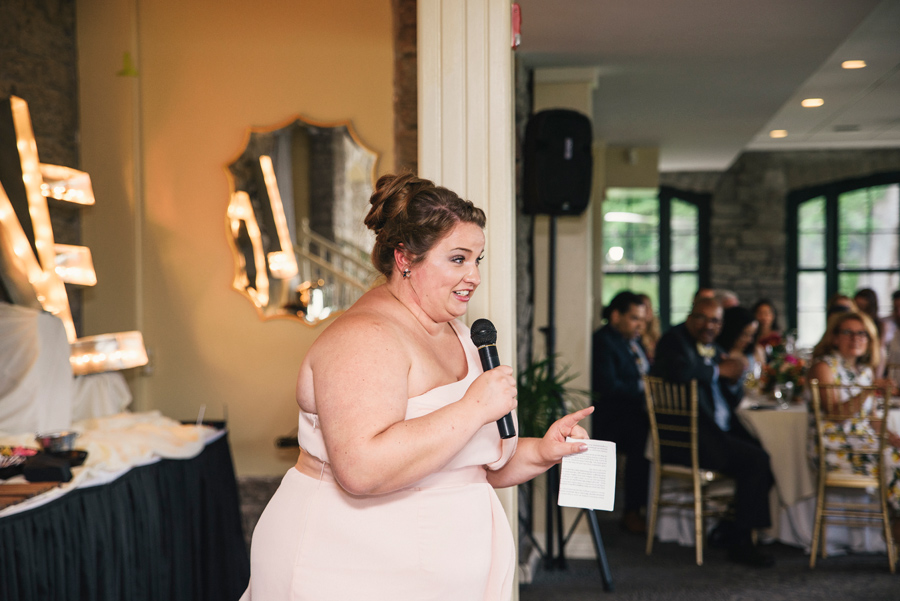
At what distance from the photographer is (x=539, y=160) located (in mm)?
4445

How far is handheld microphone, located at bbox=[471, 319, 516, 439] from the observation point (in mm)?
1550

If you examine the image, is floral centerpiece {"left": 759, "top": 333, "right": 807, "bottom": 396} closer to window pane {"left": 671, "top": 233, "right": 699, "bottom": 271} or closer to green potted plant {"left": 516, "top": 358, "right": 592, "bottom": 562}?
green potted plant {"left": 516, "top": 358, "right": 592, "bottom": 562}

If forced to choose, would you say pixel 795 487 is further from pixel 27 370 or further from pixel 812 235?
pixel 812 235

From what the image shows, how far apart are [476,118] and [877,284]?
362 inches

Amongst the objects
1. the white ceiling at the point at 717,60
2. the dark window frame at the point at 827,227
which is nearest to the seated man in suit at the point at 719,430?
the white ceiling at the point at 717,60

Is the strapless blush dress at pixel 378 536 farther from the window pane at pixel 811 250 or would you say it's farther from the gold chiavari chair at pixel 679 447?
the window pane at pixel 811 250

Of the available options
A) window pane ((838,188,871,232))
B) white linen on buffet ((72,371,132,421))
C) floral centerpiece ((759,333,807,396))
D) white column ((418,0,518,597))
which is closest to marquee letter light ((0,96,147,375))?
white linen on buffet ((72,371,132,421))

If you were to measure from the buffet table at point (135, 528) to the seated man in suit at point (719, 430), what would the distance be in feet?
9.05

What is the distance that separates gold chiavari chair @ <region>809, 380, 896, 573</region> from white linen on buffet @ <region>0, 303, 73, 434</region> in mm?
3965

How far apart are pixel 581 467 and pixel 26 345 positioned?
2370 mm

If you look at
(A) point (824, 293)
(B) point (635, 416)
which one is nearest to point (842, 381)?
(B) point (635, 416)

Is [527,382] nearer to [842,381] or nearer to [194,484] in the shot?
[194,484]

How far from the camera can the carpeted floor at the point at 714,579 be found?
4.07 metres

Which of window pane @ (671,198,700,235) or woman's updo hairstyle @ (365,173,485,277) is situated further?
window pane @ (671,198,700,235)
